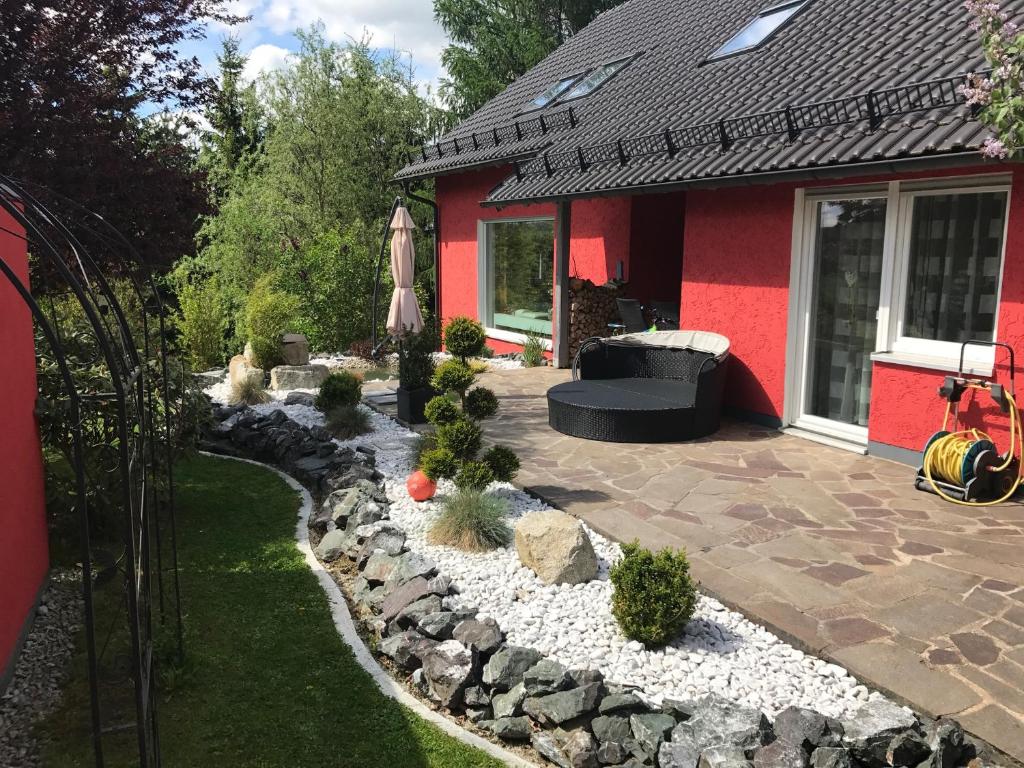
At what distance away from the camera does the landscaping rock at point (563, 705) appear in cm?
363

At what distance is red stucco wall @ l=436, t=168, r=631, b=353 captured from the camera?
12.4 m

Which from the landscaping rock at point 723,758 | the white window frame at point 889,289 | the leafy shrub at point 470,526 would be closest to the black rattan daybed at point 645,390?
the white window frame at point 889,289

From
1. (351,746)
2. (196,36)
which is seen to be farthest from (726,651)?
(196,36)

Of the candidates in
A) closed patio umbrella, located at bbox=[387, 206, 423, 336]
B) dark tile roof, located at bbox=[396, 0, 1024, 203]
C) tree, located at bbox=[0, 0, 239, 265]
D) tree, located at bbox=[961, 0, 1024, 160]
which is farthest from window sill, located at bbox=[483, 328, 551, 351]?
tree, located at bbox=[961, 0, 1024, 160]

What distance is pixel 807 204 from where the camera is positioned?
26.3 feet

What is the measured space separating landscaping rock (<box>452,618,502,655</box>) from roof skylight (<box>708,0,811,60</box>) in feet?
31.2

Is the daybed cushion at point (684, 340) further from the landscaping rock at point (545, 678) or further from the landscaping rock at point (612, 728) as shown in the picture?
the landscaping rock at point (612, 728)

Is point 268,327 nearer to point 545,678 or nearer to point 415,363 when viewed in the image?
point 415,363

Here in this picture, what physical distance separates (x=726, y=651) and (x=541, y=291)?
10.2m

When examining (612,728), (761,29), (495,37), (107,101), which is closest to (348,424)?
(107,101)

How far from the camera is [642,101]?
39.1ft

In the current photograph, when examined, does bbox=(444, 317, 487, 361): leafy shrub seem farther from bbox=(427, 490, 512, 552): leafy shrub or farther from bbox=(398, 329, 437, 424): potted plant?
bbox=(427, 490, 512, 552): leafy shrub

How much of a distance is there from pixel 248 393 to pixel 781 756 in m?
9.11

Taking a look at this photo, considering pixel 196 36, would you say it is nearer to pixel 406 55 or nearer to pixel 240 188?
pixel 240 188
